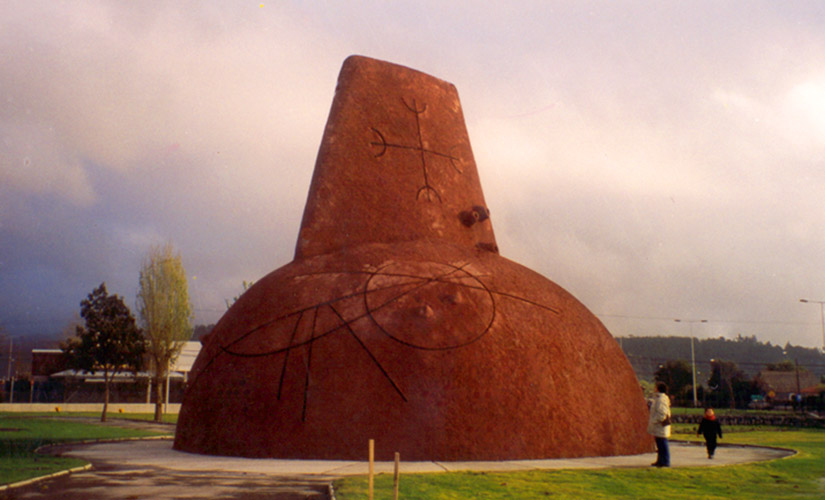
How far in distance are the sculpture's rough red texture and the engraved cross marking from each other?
5 cm

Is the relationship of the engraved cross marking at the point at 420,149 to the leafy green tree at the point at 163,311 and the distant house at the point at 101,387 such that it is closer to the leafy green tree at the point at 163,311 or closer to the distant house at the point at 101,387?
the leafy green tree at the point at 163,311

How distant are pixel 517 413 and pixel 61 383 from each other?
149 feet

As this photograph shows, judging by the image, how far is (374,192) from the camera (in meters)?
14.8

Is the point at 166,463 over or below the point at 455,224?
below

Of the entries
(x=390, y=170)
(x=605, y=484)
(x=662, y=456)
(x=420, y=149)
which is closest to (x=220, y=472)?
(x=605, y=484)

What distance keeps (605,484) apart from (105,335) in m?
26.8

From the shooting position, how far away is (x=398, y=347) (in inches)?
472

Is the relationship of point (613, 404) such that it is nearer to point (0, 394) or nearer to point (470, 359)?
point (470, 359)

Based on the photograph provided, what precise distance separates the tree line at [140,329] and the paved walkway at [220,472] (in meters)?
17.7

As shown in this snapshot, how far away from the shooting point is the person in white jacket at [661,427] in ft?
36.2

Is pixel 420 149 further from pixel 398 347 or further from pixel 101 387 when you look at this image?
pixel 101 387

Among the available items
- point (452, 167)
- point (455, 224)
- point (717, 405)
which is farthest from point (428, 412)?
point (717, 405)

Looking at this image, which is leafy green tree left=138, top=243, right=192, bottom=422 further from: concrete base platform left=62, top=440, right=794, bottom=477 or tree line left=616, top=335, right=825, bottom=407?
tree line left=616, top=335, right=825, bottom=407

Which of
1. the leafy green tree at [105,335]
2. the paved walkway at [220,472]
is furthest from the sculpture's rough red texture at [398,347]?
the leafy green tree at [105,335]
